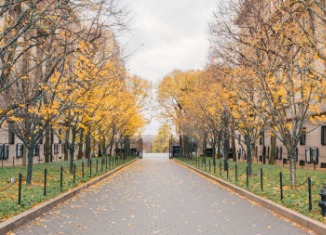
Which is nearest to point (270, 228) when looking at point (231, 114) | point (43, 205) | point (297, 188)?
point (43, 205)

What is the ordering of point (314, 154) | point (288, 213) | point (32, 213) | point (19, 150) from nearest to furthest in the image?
point (32, 213) < point (288, 213) < point (314, 154) < point (19, 150)

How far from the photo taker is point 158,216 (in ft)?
34.6

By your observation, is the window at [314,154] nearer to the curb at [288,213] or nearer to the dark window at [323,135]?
the dark window at [323,135]

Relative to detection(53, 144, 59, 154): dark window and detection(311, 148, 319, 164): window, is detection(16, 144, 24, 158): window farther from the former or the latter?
detection(311, 148, 319, 164): window

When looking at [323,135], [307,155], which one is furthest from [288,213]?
[307,155]

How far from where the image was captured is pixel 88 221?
984cm

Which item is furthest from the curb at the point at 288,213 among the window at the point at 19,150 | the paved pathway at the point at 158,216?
the window at the point at 19,150

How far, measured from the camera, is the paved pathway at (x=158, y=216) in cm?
883

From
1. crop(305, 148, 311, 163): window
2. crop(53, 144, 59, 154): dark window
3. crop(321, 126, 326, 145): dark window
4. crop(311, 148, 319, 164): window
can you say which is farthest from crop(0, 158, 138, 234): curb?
crop(53, 144, 59, 154): dark window

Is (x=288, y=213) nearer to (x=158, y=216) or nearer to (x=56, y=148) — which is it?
(x=158, y=216)

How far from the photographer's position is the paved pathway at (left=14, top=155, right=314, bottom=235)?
883 cm

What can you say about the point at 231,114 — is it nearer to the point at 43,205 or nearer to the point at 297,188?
the point at 297,188

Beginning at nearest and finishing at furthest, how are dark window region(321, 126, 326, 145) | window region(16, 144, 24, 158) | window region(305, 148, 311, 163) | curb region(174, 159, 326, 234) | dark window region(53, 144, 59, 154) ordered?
curb region(174, 159, 326, 234)
dark window region(321, 126, 326, 145)
window region(305, 148, 311, 163)
window region(16, 144, 24, 158)
dark window region(53, 144, 59, 154)

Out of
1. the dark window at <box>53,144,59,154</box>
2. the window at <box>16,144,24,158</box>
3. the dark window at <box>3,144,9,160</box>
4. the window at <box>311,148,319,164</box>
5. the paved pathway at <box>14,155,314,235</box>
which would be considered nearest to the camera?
the paved pathway at <box>14,155,314,235</box>
